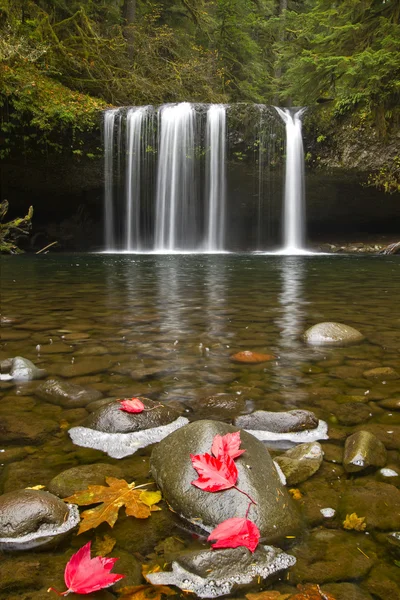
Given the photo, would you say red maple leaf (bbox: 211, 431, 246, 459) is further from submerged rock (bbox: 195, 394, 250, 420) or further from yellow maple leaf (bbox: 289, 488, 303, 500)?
submerged rock (bbox: 195, 394, 250, 420)

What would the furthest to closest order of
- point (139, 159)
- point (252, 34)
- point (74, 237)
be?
point (252, 34) < point (74, 237) < point (139, 159)

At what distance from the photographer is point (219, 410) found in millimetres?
2402

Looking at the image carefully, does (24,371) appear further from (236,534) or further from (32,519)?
(236,534)

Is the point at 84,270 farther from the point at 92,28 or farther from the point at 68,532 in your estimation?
the point at 92,28

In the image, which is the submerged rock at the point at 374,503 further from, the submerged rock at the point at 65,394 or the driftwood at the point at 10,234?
the driftwood at the point at 10,234

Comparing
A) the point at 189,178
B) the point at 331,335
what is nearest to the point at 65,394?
the point at 331,335

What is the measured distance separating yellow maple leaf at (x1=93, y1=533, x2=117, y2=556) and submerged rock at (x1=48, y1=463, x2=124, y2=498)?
27cm

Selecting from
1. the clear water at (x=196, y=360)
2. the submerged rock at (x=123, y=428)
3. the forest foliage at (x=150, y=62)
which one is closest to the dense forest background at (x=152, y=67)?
the forest foliage at (x=150, y=62)

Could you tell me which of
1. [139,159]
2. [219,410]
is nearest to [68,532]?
[219,410]

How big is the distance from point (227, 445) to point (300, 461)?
0.37 meters

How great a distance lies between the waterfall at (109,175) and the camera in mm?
14952

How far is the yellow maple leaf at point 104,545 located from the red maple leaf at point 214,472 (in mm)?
310

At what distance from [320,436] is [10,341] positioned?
8.83 feet

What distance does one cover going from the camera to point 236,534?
1.38 meters
